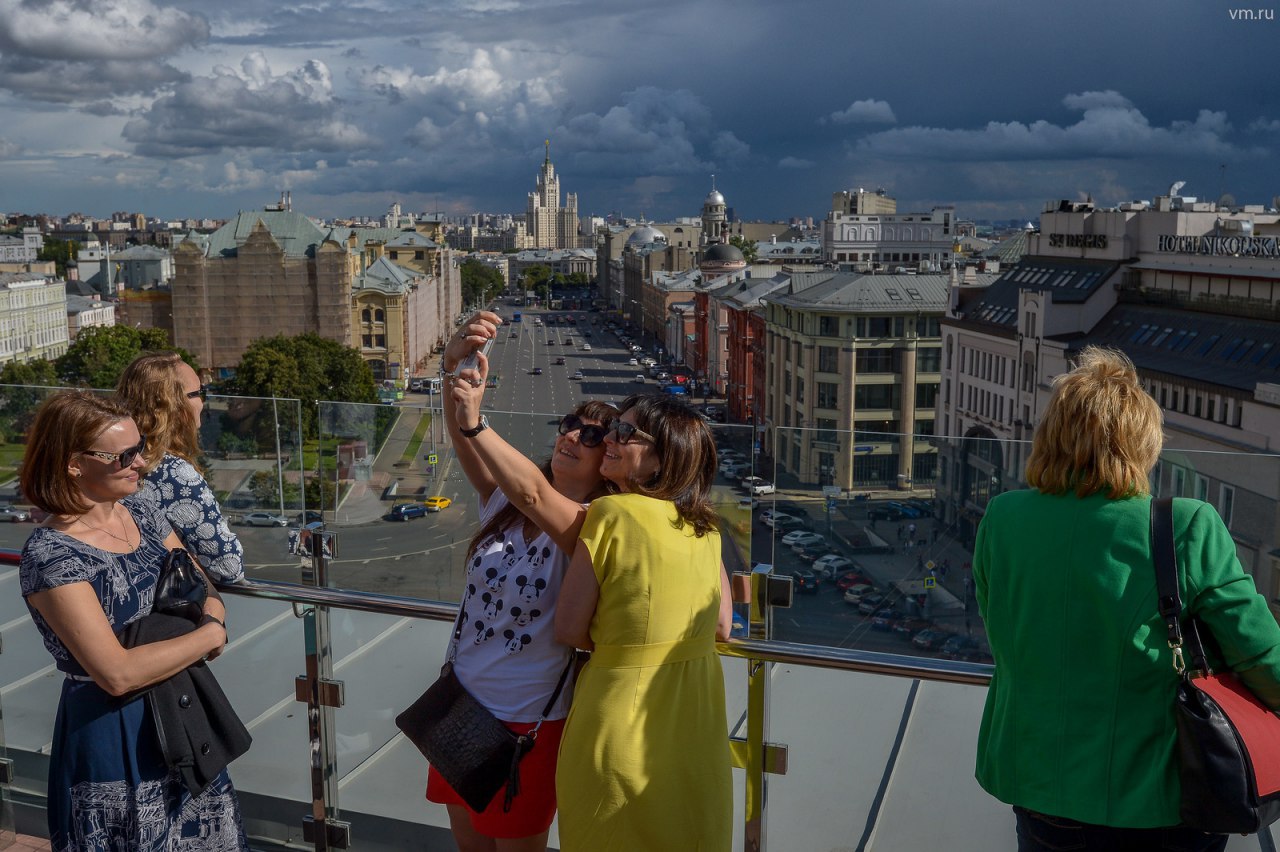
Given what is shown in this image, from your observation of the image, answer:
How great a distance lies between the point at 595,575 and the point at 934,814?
962mm

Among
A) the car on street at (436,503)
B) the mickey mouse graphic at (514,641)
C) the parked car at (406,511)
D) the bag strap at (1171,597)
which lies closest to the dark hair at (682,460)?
the mickey mouse graphic at (514,641)

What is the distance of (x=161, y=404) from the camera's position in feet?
8.48

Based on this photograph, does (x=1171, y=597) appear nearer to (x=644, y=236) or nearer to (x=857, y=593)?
(x=857, y=593)

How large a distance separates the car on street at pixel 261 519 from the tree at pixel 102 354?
42.8 meters

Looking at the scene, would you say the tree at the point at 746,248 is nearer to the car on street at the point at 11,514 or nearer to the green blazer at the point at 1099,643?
the car on street at the point at 11,514

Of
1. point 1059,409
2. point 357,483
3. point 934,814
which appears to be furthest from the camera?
point 357,483

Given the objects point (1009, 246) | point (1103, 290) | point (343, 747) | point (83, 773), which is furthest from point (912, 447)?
point (1009, 246)

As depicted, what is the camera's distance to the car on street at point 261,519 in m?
3.97

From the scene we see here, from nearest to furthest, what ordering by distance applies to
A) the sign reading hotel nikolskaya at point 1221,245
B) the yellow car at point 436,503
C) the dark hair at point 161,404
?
1. the dark hair at point 161,404
2. the yellow car at point 436,503
3. the sign reading hotel nikolskaya at point 1221,245

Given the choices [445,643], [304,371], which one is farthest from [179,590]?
[304,371]

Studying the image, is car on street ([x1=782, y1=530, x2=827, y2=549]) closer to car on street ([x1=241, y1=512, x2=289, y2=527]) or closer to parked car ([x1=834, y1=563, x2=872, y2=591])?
parked car ([x1=834, y1=563, x2=872, y2=591])

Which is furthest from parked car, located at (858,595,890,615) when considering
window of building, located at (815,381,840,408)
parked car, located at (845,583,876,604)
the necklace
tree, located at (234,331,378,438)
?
window of building, located at (815,381,840,408)

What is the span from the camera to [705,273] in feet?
Answer: 221

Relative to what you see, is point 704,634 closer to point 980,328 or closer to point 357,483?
point 357,483
